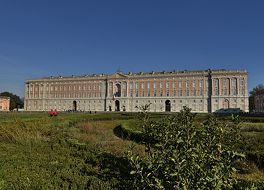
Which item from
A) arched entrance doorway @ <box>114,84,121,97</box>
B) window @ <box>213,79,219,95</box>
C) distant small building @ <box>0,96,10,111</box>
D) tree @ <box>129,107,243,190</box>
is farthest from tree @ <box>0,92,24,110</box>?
tree @ <box>129,107,243,190</box>

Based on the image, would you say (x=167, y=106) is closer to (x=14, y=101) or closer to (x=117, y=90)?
(x=117, y=90)

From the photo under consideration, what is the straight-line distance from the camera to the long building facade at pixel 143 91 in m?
79.4

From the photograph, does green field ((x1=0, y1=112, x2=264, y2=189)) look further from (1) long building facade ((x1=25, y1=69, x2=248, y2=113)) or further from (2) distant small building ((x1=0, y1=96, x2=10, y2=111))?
(2) distant small building ((x1=0, y1=96, x2=10, y2=111))

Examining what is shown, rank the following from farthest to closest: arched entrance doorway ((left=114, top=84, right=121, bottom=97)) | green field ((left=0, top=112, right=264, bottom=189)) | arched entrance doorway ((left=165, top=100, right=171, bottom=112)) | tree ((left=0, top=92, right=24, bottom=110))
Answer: tree ((left=0, top=92, right=24, bottom=110)), arched entrance doorway ((left=114, top=84, right=121, bottom=97)), arched entrance doorway ((left=165, top=100, right=171, bottom=112)), green field ((left=0, top=112, right=264, bottom=189))

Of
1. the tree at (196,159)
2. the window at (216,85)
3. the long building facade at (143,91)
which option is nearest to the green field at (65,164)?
the tree at (196,159)

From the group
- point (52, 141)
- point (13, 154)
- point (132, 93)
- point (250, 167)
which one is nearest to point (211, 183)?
point (250, 167)

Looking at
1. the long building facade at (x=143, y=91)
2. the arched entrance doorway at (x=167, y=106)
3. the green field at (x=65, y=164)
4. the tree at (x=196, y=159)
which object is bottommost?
the green field at (x=65, y=164)

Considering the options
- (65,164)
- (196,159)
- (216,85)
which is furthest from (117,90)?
(196,159)

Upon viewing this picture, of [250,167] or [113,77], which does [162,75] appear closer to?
[113,77]

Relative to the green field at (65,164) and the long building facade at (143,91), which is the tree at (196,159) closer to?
the green field at (65,164)

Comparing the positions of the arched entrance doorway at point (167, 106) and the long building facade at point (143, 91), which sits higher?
the long building facade at point (143, 91)

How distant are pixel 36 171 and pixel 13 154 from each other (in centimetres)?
309

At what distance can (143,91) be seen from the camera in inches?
3551

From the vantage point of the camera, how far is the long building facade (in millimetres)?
79375
